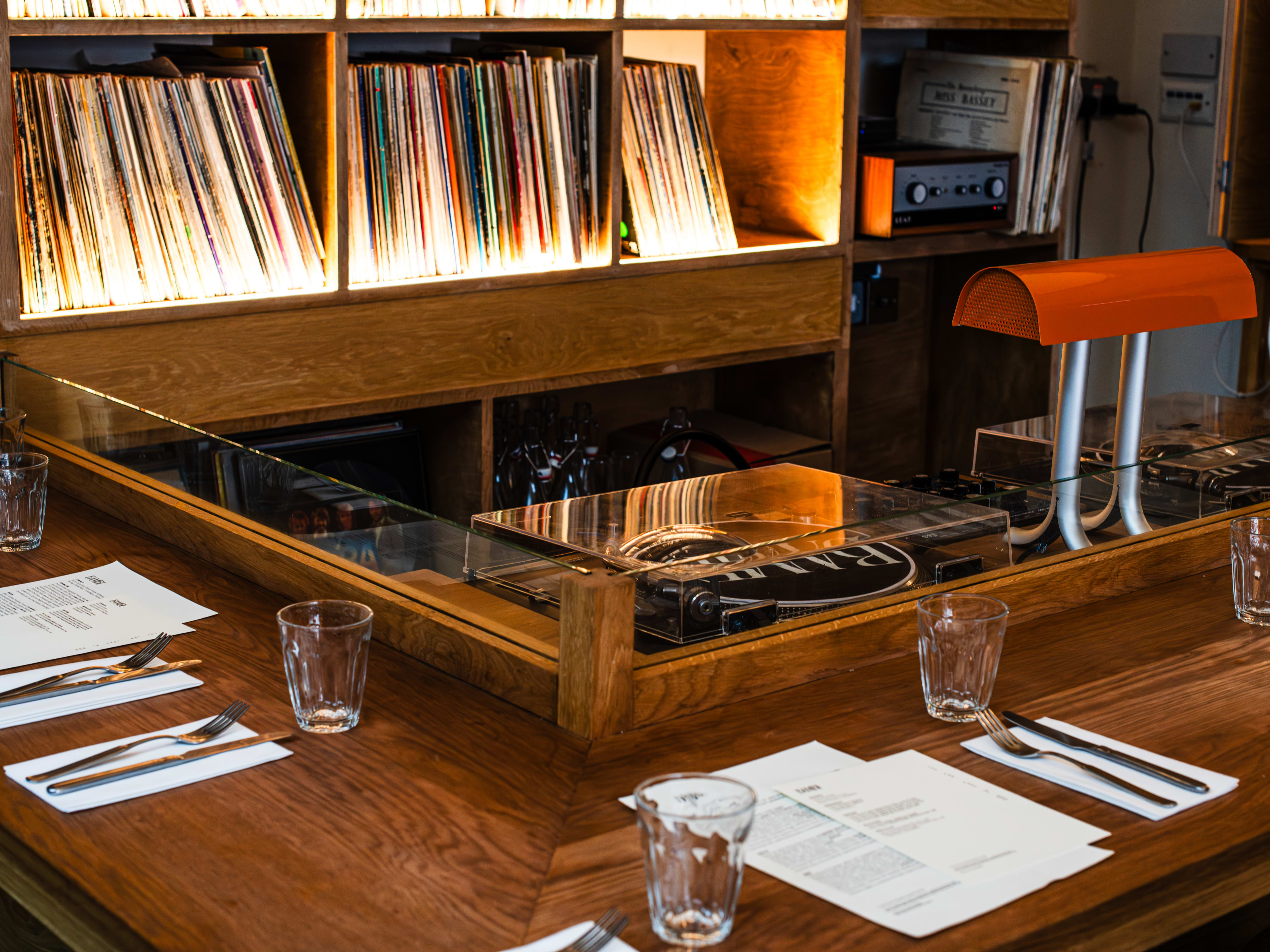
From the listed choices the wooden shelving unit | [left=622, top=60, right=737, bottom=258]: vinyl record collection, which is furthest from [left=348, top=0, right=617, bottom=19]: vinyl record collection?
[left=622, top=60, right=737, bottom=258]: vinyl record collection

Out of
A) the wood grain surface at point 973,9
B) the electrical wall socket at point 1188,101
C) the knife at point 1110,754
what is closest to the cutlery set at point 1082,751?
the knife at point 1110,754

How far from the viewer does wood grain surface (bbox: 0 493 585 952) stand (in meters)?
0.83

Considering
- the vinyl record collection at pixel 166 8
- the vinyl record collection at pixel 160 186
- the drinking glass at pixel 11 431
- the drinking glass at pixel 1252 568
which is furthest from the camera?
the vinyl record collection at pixel 160 186

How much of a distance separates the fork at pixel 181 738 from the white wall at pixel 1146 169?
2.94 m

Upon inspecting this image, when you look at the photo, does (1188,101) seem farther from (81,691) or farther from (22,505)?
(81,691)

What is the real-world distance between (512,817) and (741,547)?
0.39 m

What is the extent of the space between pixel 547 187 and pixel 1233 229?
1.46 meters

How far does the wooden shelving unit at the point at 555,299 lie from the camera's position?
2191mm

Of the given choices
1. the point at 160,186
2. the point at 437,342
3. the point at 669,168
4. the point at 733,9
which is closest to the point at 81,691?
the point at 160,186

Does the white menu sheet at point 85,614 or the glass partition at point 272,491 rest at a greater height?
the glass partition at point 272,491

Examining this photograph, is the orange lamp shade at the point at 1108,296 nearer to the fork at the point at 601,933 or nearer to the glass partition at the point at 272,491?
the glass partition at the point at 272,491

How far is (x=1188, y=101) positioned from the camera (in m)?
3.47

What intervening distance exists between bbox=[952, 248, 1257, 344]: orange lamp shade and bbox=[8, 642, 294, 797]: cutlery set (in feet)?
2.71

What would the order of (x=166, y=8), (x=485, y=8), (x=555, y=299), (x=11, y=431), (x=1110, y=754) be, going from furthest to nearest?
(x=555, y=299) → (x=485, y=8) → (x=166, y=8) → (x=11, y=431) → (x=1110, y=754)
